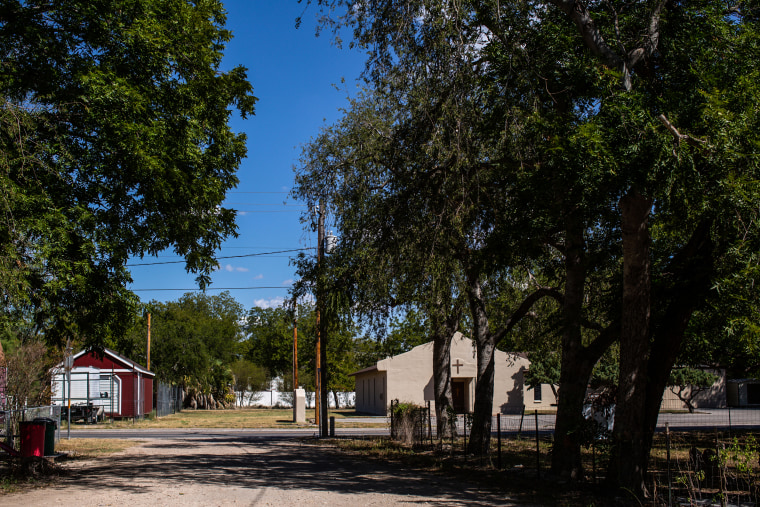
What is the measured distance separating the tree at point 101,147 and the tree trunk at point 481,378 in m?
6.94

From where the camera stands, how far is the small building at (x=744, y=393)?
52.2m

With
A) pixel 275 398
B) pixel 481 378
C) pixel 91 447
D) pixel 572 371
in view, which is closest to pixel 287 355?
pixel 275 398

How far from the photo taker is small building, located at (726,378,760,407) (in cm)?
5222

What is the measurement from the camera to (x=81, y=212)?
12.4m

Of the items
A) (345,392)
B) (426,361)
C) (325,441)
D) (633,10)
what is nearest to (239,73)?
(633,10)

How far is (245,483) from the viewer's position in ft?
41.5

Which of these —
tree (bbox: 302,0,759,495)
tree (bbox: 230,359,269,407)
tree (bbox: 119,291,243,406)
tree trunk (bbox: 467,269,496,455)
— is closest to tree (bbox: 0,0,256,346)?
tree (bbox: 302,0,759,495)

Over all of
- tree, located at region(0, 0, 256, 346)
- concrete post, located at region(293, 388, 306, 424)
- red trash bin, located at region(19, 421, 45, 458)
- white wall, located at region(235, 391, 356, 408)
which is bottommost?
white wall, located at region(235, 391, 356, 408)

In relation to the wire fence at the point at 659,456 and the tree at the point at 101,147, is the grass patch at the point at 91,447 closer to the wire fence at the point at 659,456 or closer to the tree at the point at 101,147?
the tree at the point at 101,147

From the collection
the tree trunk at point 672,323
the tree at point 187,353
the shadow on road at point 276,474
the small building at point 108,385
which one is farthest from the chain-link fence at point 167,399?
the tree trunk at point 672,323

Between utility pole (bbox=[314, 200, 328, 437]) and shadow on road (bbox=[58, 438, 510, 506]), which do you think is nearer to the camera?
shadow on road (bbox=[58, 438, 510, 506])

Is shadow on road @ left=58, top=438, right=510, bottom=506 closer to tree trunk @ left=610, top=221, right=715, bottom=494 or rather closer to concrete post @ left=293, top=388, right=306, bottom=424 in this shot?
tree trunk @ left=610, top=221, right=715, bottom=494

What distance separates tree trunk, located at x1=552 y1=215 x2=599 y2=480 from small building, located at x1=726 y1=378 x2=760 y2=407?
4766 cm

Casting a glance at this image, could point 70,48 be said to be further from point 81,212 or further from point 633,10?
point 633,10
